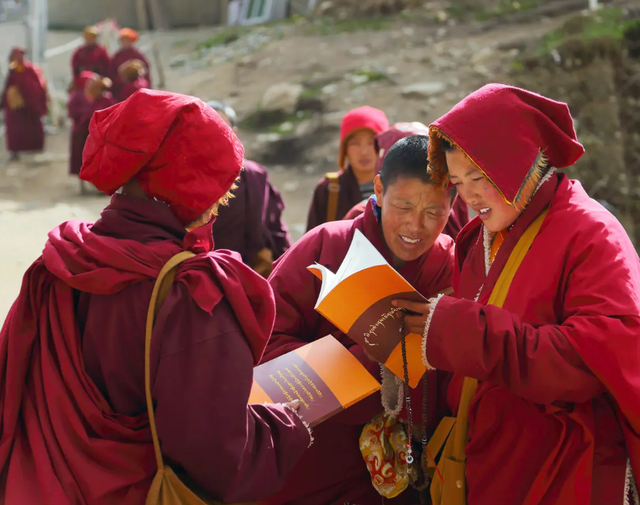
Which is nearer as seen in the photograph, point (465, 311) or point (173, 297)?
point (173, 297)

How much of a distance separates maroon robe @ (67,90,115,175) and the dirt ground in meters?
0.45

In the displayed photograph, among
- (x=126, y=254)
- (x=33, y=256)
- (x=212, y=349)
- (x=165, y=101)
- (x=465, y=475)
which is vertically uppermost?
(x=165, y=101)

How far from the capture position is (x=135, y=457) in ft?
5.83

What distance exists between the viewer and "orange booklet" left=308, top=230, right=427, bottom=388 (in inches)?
80.6

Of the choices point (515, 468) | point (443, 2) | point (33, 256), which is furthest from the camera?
point (443, 2)

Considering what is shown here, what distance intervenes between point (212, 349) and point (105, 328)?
0.89ft

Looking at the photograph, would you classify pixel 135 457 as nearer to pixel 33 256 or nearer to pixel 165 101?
pixel 165 101

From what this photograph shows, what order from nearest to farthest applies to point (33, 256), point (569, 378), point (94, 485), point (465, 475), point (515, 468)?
point (94, 485), point (569, 378), point (515, 468), point (465, 475), point (33, 256)

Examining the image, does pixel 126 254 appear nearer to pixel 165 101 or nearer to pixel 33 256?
pixel 165 101

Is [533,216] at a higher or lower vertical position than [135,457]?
higher

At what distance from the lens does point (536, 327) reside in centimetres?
197

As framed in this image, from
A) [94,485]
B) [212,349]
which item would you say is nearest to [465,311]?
[212,349]

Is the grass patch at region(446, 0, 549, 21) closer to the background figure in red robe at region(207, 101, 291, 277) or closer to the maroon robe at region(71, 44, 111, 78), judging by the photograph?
the maroon robe at region(71, 44, 111, 78)

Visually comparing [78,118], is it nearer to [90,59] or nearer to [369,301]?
[90,59]
